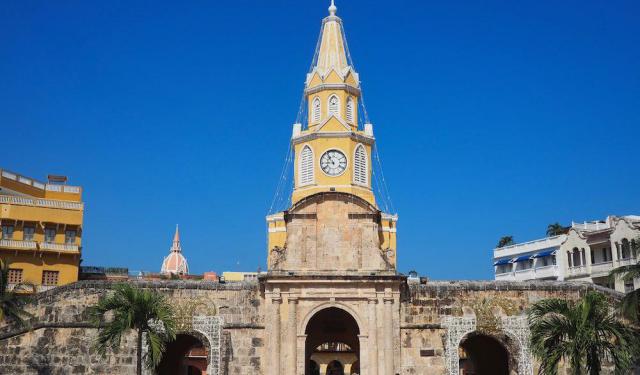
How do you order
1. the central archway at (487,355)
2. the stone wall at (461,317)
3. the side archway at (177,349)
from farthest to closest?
1. the central archway at (487,355)
2. the stone wall at (461,317)
3. the side archway at (177,349)

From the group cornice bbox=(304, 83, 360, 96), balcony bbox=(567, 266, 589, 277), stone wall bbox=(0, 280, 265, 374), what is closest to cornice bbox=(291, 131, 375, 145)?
cornice bbox=(304, 83, 360, 96)

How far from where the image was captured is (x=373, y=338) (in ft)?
122

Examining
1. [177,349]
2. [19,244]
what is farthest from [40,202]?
[177,349]

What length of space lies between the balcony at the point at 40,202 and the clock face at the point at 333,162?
1856 cm

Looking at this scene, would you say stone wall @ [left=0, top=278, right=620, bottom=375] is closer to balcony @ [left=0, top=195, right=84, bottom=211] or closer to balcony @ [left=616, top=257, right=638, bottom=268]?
balcony @ [left=616, top=257, right=638, bottom=268]

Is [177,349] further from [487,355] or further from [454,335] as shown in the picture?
[487,355]

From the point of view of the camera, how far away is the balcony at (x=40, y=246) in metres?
51.0

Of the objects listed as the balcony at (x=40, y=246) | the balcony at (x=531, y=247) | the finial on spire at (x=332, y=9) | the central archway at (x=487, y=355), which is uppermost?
the finial on spire at (x=332, y=9)

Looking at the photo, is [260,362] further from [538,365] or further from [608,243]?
[608,243]

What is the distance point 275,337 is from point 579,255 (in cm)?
3191

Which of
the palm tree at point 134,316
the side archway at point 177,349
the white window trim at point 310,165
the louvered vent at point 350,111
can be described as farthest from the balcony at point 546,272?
the palm tree at point 134,316

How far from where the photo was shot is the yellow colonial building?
5134 cm

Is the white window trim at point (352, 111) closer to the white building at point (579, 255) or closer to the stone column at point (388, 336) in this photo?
the stone column at point (388, 336)

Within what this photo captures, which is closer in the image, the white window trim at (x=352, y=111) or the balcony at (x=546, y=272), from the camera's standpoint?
the white window trim at (x=352, y=111)
